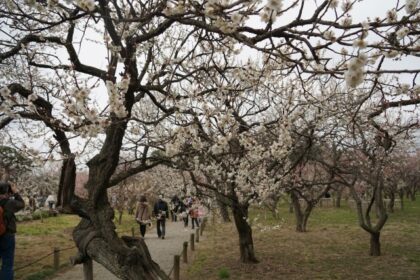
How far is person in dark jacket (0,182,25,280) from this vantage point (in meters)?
6.54

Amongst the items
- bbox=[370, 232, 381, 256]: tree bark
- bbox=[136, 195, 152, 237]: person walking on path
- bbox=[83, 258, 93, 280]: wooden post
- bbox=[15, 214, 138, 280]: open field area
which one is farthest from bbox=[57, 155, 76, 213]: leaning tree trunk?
bbox=[136, 195, 152, 237]: person walking on path

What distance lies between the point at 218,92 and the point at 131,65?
159 centimetres

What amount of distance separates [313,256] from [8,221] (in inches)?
292

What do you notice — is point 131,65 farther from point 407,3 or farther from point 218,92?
point 407,3

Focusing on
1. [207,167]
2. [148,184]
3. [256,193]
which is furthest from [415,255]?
[148,184]

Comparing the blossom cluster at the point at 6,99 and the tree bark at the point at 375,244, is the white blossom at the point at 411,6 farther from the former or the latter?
the tree bark at the point at 375,244

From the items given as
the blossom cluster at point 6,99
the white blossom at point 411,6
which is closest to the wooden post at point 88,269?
the blossom cluster at point 6,99

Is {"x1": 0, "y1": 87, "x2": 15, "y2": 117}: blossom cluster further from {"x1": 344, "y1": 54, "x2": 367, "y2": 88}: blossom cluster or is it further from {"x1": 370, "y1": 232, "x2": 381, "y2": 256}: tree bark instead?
{"x1": 370, "y1": 232, "x2": 381, "y2": 256}: tree bark

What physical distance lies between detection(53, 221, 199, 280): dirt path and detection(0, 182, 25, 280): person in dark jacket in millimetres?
2692

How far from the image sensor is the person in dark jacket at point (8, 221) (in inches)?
257

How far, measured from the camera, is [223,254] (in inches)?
462

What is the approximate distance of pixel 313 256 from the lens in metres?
11.1

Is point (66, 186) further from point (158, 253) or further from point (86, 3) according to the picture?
point (158, 253)

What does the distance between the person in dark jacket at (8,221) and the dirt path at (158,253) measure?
2692mm
